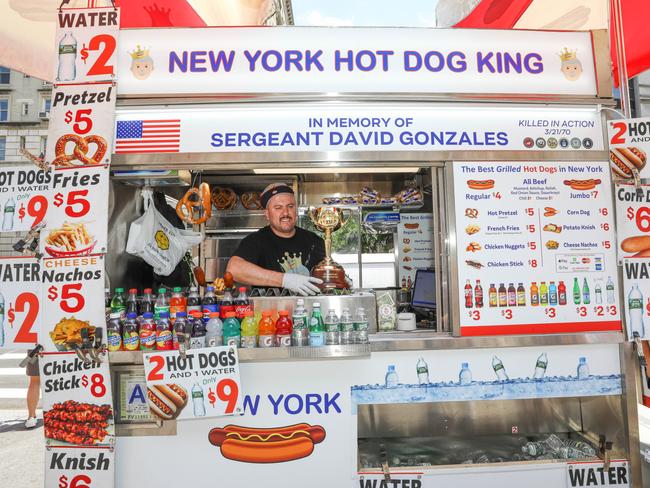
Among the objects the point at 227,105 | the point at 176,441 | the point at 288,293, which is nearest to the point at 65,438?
the point at 176,441

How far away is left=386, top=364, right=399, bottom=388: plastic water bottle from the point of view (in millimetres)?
2586

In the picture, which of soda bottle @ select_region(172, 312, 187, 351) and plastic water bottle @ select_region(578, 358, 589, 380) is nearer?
soda bottle @ select_region(172, 312, 187, 351)

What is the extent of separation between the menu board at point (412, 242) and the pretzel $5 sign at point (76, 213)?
4.20m

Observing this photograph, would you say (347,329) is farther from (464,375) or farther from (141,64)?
(141,64)

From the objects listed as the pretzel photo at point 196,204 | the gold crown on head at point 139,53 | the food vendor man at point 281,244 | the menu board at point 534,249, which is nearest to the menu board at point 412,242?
the food vendor man at point 281,244

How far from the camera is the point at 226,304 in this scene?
262cm

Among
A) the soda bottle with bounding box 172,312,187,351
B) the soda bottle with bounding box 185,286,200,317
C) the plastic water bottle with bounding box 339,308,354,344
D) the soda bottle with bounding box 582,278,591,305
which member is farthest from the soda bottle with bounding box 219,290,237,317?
the soda bottle with bounding box 582,278,591,305

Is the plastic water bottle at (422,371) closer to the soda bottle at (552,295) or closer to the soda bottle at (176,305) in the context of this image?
the soda bottle at (552,295)

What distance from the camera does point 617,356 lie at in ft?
8.89

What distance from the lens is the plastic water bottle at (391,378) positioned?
2.59m

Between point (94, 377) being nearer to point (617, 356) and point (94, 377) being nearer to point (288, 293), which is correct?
point (288, 293)

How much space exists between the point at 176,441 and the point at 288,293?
4.00ft

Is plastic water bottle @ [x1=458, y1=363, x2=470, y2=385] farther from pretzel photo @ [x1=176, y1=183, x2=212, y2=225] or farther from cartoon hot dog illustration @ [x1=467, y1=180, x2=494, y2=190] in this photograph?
pretzel photo @ [x1=176, y1=183, x2=212, y2=225]

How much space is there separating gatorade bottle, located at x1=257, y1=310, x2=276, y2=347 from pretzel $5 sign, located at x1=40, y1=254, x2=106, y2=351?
0.97m
